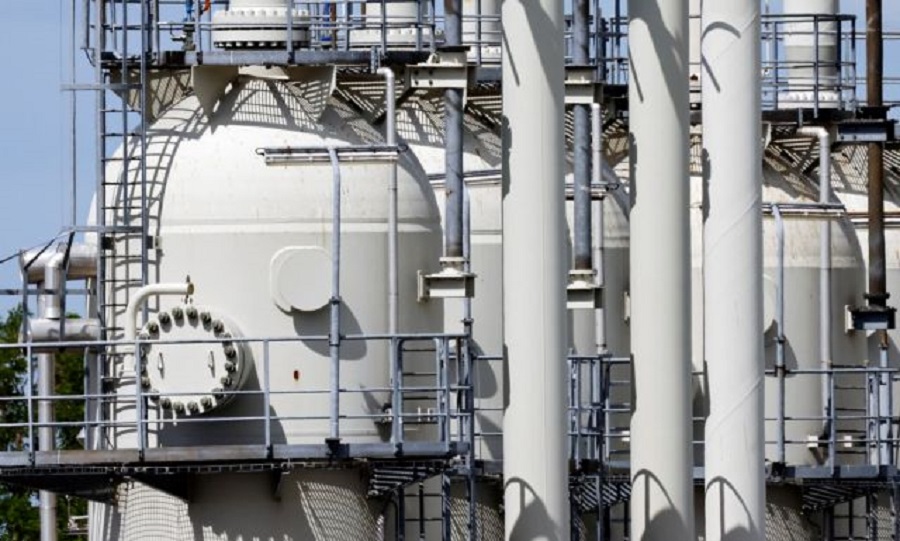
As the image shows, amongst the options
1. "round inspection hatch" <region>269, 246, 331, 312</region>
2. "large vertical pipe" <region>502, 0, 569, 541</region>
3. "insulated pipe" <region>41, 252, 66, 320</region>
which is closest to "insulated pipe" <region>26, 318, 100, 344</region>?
"insulated pipe" <region>41, 252, 66, 320</region>

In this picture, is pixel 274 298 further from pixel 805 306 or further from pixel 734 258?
pixel 805 306

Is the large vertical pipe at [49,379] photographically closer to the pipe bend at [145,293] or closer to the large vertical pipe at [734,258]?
the pipe bend at [145,293]

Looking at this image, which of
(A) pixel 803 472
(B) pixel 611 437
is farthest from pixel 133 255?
(A) pixel 803 472

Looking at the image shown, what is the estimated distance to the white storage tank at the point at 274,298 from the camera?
2952 centimetres

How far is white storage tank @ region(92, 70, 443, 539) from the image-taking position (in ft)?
96.8

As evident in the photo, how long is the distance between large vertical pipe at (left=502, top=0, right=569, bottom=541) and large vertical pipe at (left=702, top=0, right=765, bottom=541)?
5.09 ft

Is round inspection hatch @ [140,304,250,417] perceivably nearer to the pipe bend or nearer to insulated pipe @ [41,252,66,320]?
the pipe bend

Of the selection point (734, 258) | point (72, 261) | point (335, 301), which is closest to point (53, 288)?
point (72, 261)

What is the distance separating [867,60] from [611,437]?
5.22 meters

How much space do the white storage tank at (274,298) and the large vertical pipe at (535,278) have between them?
425 centimetres

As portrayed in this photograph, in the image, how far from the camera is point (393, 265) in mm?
29922

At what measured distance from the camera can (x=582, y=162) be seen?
28766 millimetres

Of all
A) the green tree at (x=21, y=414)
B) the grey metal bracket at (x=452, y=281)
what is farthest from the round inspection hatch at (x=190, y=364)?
the green tree at (x=21, y=414)

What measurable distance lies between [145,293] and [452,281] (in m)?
3.36
